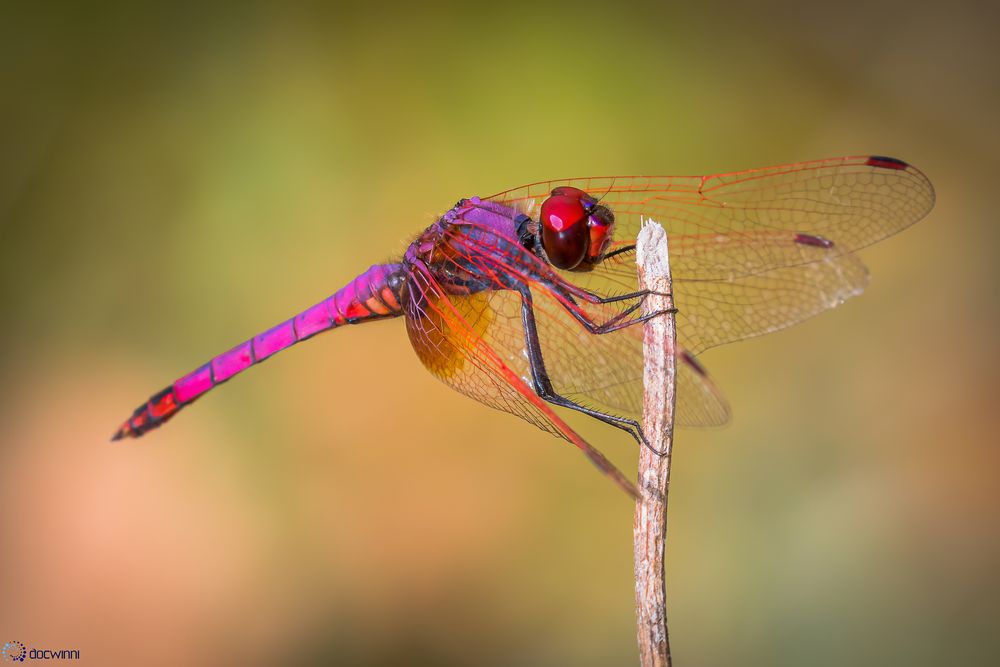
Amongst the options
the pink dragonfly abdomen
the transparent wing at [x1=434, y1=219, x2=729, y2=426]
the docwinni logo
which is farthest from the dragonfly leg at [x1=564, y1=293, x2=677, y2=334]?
the docwinni logo

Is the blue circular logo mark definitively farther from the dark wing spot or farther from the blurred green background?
the dark wing spot

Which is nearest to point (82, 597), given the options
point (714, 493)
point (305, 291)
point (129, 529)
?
point (129, 529)

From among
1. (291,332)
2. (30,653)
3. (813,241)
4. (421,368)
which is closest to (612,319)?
(813,241)

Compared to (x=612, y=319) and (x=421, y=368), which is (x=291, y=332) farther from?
(x=612, y=319)

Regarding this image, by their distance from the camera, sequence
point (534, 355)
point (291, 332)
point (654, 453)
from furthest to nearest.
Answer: point (291, 332), point (534, 355), point (654, 453)

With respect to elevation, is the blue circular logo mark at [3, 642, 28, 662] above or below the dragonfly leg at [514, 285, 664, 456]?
below

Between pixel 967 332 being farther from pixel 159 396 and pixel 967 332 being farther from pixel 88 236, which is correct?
pixel 88 236
